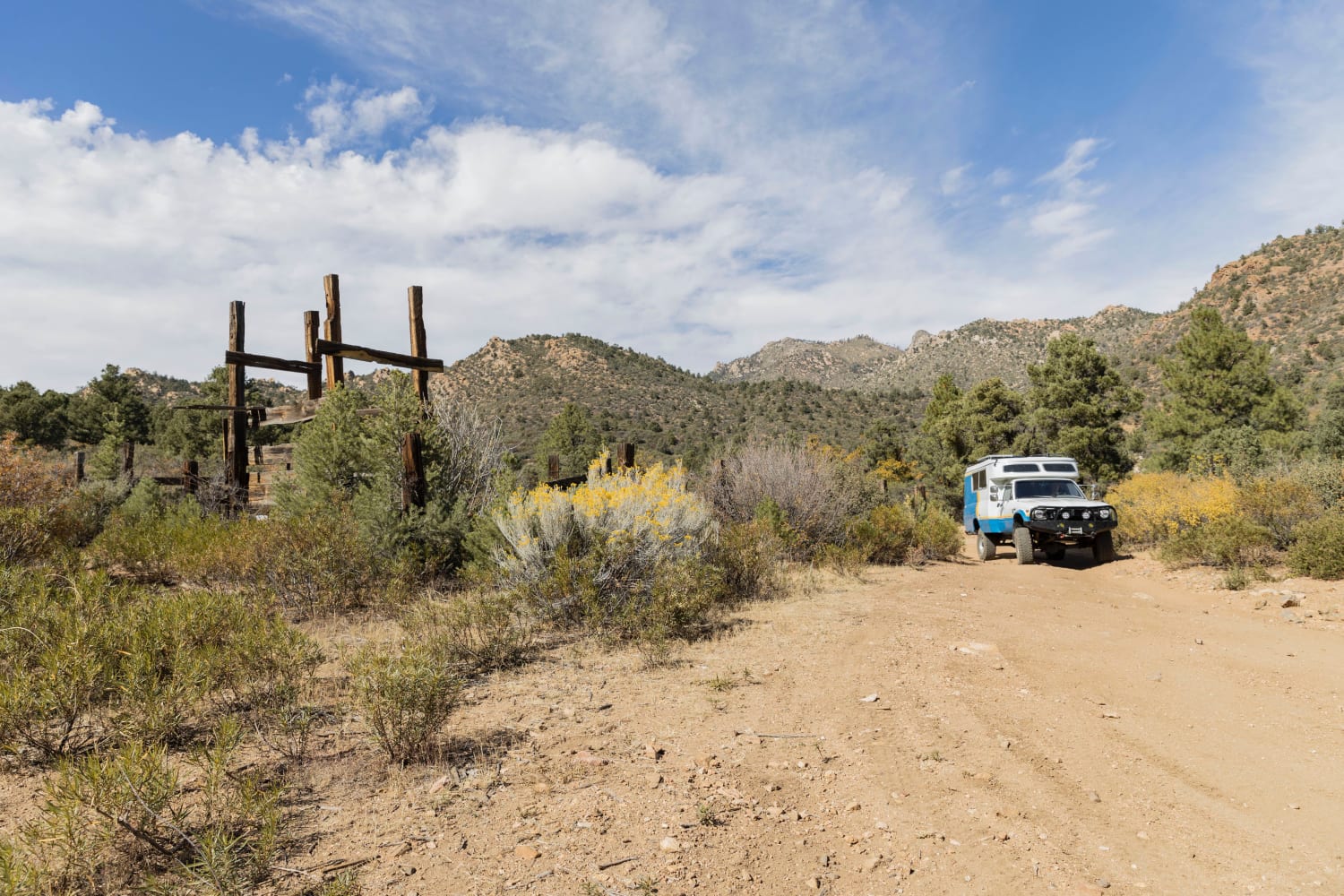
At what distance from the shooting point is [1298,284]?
50.4 metres

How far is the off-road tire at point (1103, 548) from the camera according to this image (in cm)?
1292

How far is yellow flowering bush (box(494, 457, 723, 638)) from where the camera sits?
22.6 feet

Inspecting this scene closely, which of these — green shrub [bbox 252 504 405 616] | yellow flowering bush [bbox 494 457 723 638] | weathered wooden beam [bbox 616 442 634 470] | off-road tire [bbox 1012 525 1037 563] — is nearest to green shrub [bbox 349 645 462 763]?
yellow flowering bush [bbox 494 457 723 638]

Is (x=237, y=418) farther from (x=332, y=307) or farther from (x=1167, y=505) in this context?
(x=1167, y=505)

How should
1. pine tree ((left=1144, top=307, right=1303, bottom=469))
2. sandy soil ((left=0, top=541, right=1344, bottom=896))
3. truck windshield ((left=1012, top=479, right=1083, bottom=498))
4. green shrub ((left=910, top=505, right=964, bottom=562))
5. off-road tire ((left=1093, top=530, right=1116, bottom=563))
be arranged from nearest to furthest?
sandy soil ((left=0, top=541, right=1344, bottom=896)) → off-road tire ((left=1093, top=530, right=1116, bottom=563)) → truck windshield ((left=1012, top=479, right=1083, bottom=498)) → green shrub ((left=910, top=505, right=964, bottom=562)) → pine tree ((left=1144, top=307, right=1303, bottom=469))

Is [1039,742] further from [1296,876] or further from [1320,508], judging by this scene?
[1320,508]

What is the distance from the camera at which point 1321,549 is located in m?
8.83

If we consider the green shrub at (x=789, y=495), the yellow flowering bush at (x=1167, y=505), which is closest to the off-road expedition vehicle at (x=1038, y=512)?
the yellow flowering bush at (x=1167, y=505)

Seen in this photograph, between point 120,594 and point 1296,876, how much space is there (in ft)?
26.1

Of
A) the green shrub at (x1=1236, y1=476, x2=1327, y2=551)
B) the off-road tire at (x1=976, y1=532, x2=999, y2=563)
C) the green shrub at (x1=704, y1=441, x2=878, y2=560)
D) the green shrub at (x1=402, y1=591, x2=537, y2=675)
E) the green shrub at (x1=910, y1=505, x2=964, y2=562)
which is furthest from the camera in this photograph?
the off-road tire at (x1=976, y1=532, x2=999, y2=563)

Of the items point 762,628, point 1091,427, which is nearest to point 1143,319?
point 1091,427

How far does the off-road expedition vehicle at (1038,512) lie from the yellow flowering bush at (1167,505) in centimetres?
95

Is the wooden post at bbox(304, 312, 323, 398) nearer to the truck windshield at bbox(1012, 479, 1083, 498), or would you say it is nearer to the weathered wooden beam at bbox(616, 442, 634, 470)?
the weathered wooden beam at bbox(616, 442, 634, 470)

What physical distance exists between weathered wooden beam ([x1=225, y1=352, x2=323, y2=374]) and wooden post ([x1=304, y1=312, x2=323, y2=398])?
5.9 inches
